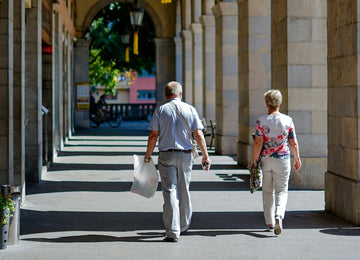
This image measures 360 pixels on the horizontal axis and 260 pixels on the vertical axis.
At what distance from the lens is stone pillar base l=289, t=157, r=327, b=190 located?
11.8 metres

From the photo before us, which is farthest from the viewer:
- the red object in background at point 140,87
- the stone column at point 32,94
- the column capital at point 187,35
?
the red object in background at point 140,87

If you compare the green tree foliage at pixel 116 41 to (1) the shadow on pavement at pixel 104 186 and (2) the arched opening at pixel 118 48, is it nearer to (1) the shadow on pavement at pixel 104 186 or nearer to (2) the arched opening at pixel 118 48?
(2) the arched opening at pixel 118 48

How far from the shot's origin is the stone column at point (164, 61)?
110ft

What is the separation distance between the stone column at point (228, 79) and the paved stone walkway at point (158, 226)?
504 cm

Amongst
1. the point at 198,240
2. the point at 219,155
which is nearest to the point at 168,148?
the point at 198,240

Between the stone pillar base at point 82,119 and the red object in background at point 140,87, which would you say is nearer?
the stone pillar base at point 82,119

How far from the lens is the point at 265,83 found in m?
15.6

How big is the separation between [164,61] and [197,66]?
7869 mm

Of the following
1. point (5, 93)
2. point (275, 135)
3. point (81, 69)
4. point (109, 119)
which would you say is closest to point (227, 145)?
point (5, 93)

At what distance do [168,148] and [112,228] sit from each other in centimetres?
112

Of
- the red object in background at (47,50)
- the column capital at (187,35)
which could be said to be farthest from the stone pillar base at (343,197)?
the column capital at (187,35)

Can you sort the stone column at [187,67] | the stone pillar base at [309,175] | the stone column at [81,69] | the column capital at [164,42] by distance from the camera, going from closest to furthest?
1. the stone pillar base at [309,175]
2. the stone column at [187,67]
3. the stone column at [81,69]
4. the column capital at [164,42]

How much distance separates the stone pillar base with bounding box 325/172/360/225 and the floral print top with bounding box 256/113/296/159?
1.02m

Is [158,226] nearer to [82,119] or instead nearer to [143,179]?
[143,179]
